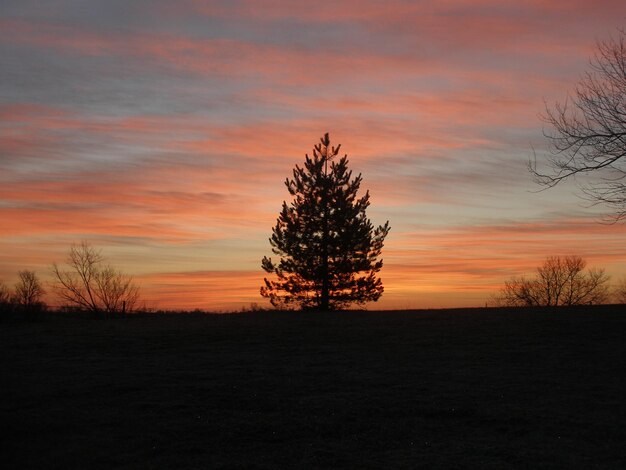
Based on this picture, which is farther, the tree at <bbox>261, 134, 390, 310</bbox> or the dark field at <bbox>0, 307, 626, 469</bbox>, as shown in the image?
the tree at <bbox>261, 134, 390, 310</bbox>

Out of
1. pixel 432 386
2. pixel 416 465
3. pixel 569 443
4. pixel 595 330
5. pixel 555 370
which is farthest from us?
pixel 595 330

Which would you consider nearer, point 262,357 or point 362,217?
point 262,357

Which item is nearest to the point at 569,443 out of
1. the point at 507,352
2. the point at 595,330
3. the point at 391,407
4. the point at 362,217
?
the point at 391,407

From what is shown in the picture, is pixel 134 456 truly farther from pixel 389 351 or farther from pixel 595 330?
pixel 595 330

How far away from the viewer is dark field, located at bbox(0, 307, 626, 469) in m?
9.40

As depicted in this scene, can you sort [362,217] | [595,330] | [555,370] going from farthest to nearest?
[362,217], [595,330], [555,370]

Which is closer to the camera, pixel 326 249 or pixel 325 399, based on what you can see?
pixel 325 399

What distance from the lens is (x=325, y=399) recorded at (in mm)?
12703

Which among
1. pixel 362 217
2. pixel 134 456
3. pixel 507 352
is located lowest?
pixel 134 456

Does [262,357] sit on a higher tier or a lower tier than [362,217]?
lower

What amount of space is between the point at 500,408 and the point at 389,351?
7.39 metres

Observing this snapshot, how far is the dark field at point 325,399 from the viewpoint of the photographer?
9.40m

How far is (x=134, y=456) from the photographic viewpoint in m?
9.30

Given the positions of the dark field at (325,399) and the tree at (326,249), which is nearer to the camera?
the dark field at (325,399)
